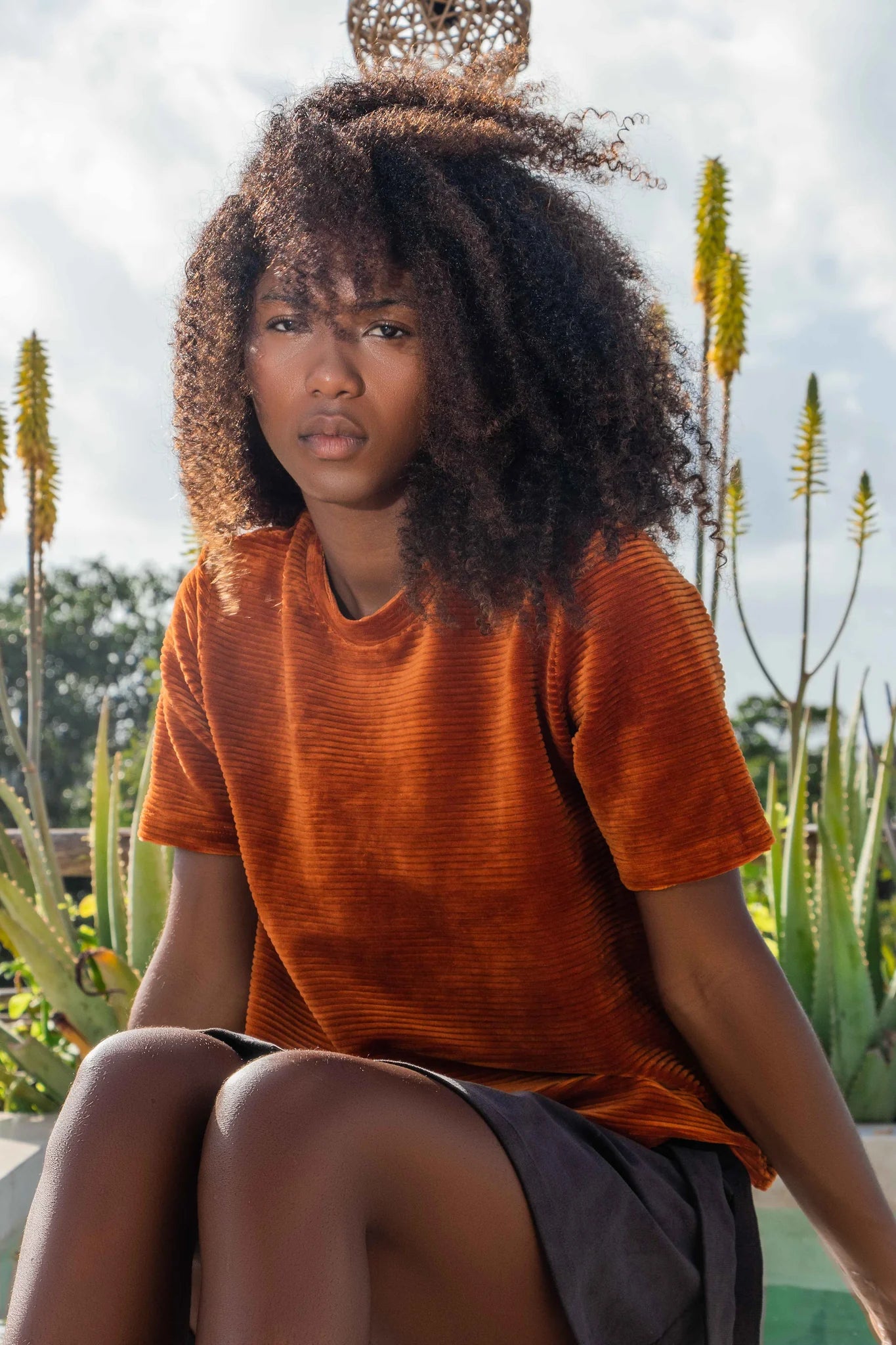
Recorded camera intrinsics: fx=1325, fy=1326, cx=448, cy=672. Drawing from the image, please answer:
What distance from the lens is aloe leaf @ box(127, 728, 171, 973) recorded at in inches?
115

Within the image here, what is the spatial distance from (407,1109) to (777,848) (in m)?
2.25

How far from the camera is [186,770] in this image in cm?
164

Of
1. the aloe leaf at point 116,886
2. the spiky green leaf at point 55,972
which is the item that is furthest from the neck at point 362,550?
the aloe leaf at point 116,886

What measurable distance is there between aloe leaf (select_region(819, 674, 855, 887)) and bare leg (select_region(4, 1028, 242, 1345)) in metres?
1.97

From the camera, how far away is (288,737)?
4.94ft

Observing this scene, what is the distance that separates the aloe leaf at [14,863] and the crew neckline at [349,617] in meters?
1.81

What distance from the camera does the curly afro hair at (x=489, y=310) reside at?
1.37 meters

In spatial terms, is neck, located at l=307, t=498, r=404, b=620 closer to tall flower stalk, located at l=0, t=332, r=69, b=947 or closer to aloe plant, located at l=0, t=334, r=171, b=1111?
aloe plant, located at l=0, t=334, r=171, b=1111

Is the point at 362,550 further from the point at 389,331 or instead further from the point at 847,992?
the point at 847,992

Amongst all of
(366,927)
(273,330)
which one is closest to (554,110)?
(273,330)

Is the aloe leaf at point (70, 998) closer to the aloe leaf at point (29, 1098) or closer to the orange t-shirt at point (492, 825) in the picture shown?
the aloe leaf at point (29, 1098)

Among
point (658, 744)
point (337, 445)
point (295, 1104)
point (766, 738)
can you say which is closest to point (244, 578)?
point (337, 445)

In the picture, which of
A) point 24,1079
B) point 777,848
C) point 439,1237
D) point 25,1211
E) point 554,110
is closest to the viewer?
point 439,1237

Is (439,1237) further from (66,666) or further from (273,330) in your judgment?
(66,666)
